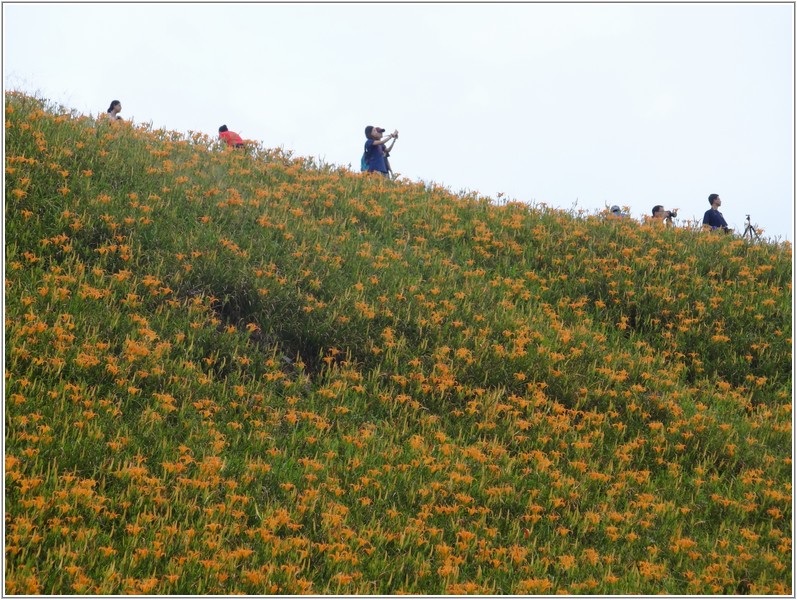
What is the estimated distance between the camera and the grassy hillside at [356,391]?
5.04 m

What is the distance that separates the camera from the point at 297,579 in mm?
4703

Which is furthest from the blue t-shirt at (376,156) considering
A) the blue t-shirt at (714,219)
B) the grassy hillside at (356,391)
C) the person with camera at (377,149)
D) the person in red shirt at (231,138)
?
the blue t-shirt at (714,219)

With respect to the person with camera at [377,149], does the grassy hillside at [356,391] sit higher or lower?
lower

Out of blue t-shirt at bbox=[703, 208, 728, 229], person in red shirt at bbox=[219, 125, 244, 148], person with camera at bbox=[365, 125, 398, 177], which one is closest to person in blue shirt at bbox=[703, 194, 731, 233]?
blue t-shirt at bbox=[703, 208, 728, 229]

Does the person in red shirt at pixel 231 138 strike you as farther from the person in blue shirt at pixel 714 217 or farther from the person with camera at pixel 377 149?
the person in blue shirt at pixel 714 217

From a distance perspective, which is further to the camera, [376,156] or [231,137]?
[376,156]

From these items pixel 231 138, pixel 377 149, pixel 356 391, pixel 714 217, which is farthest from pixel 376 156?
pixel 356 391

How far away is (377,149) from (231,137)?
258 cm

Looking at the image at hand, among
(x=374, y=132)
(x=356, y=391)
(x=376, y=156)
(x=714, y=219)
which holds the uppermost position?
(x=374, y=132)

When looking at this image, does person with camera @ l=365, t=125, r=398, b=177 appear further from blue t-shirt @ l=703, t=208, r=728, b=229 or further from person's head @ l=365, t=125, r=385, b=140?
blue t-shirt @ l=703, t=208, r=728, b=229

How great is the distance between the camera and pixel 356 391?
23.7 ft

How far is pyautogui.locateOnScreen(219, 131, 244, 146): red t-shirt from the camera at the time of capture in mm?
13522

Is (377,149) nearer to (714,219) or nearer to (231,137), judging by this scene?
(231,137)

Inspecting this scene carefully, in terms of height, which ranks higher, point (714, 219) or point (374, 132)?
point (374, 132)
